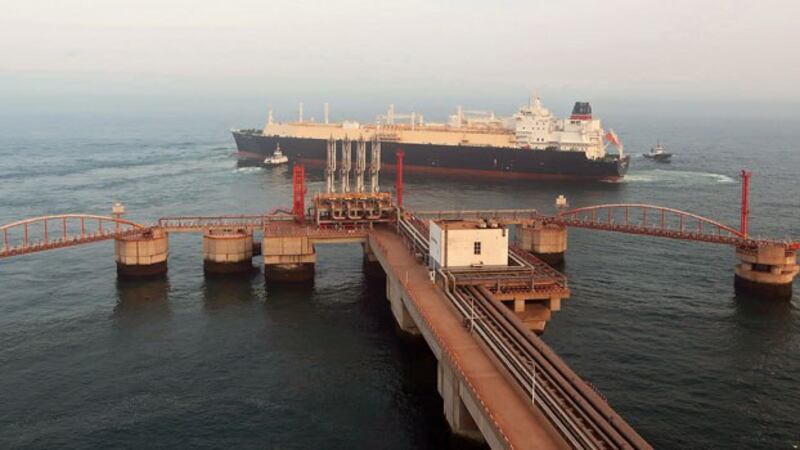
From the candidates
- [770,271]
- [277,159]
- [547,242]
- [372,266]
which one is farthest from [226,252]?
[277,159]

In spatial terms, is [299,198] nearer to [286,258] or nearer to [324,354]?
[286,258]

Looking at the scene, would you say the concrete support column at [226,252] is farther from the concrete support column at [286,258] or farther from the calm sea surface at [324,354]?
the concrete support column at [286,258]

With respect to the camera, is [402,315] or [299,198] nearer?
[402,315]

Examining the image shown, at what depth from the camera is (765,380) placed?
45.1 meters

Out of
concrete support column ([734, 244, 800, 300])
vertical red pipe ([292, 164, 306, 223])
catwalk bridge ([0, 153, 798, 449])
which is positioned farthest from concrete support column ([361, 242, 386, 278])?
concrete support column ([734, 244, 800, 300])

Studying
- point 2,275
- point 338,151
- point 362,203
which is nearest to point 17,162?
point 338,151

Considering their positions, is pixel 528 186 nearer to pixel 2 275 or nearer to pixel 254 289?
pixel 254 289

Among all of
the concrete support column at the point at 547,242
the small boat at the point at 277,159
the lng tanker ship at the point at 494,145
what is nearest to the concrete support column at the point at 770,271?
the concrete support column at the point at 547,242

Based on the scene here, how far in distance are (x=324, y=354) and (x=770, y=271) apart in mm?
39625

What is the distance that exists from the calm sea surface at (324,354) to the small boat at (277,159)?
76.6 meters

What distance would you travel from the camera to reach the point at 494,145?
15162 centimetres

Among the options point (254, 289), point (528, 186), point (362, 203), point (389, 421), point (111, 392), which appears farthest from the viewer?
point (528, 186)

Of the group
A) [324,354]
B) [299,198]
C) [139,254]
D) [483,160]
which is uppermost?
[483,160]

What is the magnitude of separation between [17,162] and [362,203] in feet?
381
